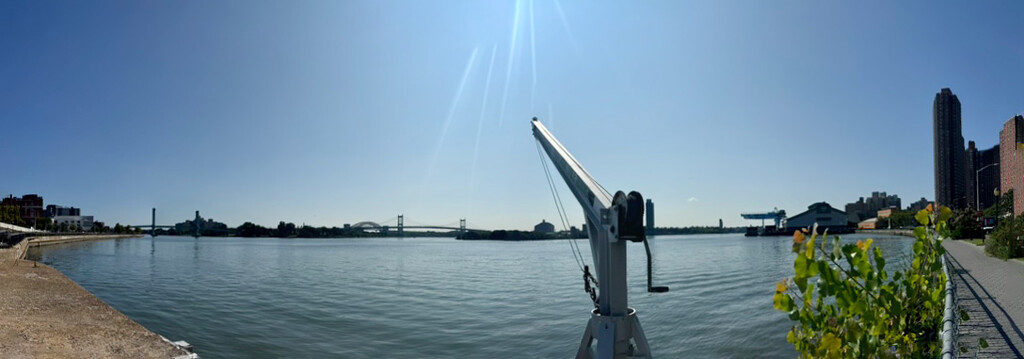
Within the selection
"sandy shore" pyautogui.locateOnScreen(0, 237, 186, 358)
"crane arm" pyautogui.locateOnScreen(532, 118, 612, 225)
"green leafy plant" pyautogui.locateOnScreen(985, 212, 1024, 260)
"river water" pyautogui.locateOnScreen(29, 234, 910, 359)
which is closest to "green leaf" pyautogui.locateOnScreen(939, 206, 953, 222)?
"crane arm" pyautogui.locateOnScreen(532, 118, 612, 225)

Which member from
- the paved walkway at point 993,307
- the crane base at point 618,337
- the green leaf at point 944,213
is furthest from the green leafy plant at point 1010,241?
the green leaf at point 944,213

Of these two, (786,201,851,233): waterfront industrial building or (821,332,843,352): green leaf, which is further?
(786,201,851,233): waterfront industrial building

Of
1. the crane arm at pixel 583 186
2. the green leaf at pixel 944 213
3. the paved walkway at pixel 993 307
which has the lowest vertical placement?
the paved walkway at pixel 993 307

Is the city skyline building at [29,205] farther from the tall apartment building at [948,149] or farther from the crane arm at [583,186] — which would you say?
the tall apartment building at [948,149]

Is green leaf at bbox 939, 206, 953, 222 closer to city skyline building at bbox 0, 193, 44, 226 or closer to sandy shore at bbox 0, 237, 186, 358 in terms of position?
sandy shore at bbox 0, 237, 186, 358

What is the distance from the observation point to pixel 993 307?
1199cm

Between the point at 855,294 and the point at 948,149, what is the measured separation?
20979 centimetres

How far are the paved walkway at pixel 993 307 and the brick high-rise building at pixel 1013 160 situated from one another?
21851 millimetres

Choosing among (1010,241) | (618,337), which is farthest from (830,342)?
(1010,241)

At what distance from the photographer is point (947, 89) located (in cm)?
16025

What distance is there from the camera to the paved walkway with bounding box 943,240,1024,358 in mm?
8336

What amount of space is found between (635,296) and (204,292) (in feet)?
69.8

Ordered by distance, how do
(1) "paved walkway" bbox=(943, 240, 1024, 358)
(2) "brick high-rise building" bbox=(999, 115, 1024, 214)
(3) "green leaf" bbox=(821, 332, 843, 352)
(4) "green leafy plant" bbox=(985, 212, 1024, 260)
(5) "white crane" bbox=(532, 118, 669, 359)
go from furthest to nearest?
(2) "brick high-rise building" bbox=(999, 115, 1024, 214) < (4) "green leafy plant" bbox=(985, 212, 1024, 260) < (1) "paved walkway" bbox=(943, 240, 1024, 358) < (5) "white crane" bbox=(532, 118, 669, 359) < (3) "green leaf" bbox=(821, 332, 843, 352)

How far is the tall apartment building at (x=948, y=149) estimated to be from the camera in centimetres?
16150
